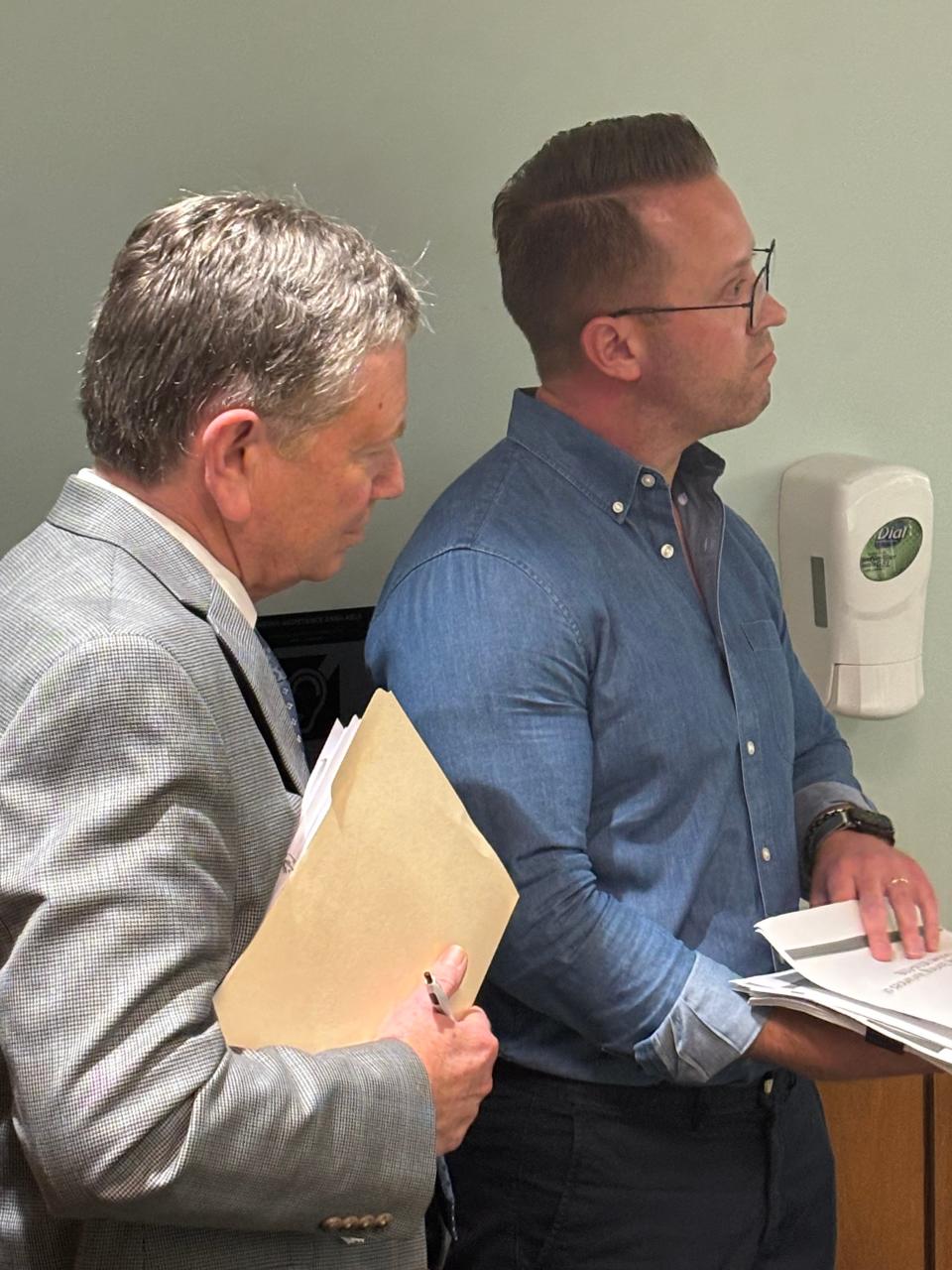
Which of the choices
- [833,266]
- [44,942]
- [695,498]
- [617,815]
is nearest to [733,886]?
[617,815]

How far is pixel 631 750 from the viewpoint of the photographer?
1.50 meters

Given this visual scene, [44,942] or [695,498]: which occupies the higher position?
[44,942]

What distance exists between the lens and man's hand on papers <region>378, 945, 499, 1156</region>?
1079mm

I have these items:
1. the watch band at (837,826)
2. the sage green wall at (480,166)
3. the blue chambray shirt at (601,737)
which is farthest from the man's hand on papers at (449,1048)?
the sage green wall at (480,166)

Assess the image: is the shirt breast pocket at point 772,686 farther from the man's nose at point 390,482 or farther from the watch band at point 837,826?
the man's nose at point 390,482

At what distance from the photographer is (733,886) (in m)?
1.57

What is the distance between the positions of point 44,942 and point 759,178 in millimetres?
1669

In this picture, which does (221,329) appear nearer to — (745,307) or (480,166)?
(745,307)

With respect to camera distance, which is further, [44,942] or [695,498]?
[695,498]

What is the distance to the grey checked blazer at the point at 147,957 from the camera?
90 centimetres

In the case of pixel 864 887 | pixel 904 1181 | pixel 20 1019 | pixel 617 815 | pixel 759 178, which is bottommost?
pixel 904 1181

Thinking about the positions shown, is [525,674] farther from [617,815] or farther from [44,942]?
[44,942]

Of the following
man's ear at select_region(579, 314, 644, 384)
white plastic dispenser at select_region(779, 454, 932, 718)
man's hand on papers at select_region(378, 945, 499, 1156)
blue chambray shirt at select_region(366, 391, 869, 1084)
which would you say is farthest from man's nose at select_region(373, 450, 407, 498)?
white plastic dispenser at select_region(779, 454, 932, 718)

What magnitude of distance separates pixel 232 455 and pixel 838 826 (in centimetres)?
95
